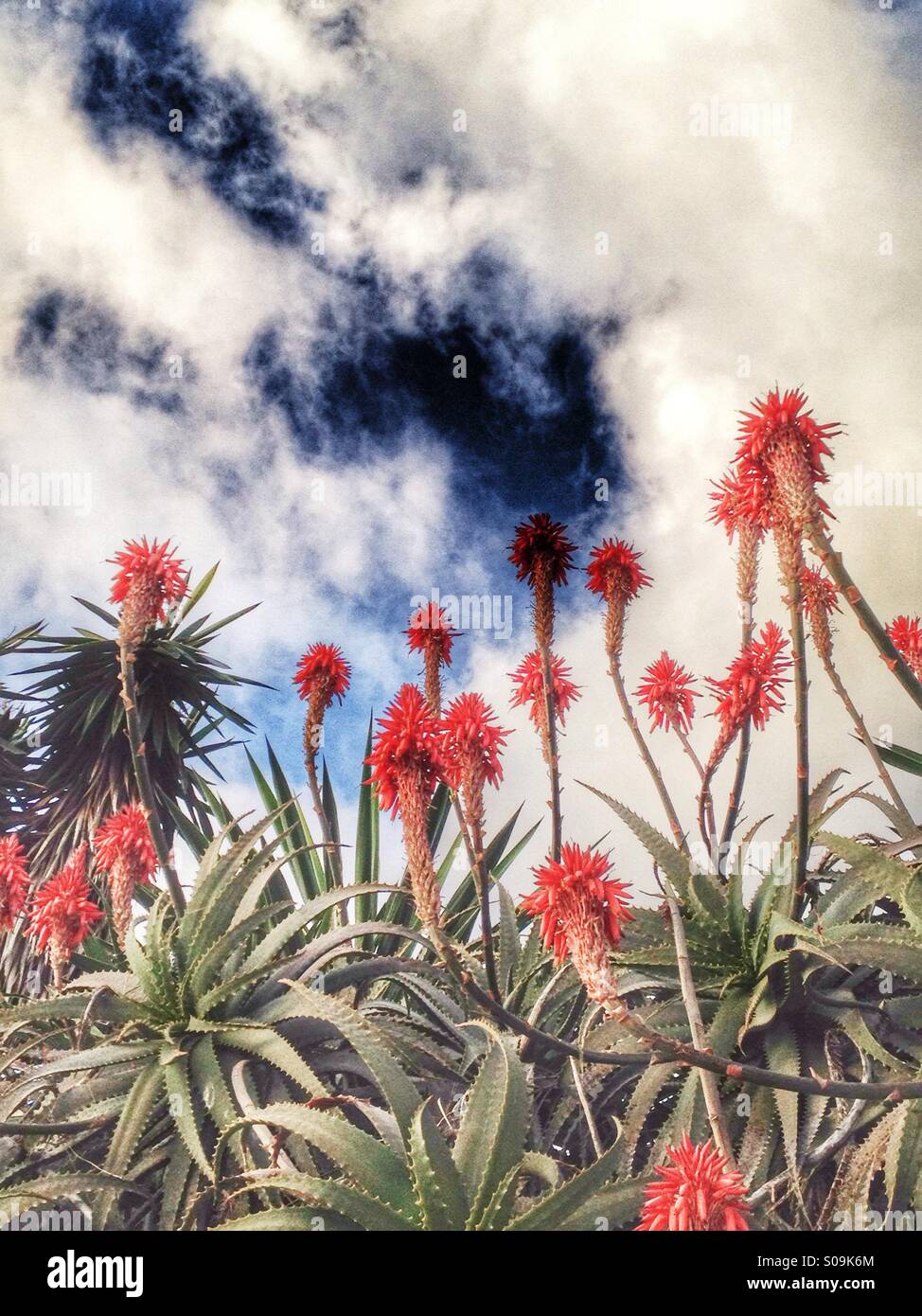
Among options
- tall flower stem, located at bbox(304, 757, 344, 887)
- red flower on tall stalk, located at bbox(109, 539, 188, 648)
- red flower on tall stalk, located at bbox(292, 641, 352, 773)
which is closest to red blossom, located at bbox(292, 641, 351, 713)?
red flower on tall stalk, located at bbox(292, 641, 352, 773)

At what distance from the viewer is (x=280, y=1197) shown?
65.7 inches

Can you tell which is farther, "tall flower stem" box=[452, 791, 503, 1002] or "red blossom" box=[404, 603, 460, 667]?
"red blossom" box=[404, 603, 460, 667]

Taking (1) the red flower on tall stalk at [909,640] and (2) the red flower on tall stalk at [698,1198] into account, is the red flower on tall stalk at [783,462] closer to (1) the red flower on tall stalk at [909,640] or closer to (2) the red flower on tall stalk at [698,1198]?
(1) the red flower on tall stalk at [909,640]

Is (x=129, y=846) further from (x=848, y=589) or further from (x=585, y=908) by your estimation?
(x=848, y=589)

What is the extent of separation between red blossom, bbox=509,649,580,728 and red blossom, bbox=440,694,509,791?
453 millimetres

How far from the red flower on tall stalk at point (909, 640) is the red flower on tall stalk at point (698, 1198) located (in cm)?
134

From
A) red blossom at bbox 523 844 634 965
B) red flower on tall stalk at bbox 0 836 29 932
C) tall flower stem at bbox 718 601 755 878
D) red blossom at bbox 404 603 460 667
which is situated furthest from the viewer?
red flower on tall stalk at bbox 0 836 29 932

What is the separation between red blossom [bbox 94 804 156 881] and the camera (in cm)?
245

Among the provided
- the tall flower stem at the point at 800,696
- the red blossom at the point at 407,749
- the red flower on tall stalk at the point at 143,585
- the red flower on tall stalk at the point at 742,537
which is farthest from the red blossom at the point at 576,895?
the red flower on tall stalk at the point at 143,585

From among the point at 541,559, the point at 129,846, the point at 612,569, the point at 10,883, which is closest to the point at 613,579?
the point at 612,569

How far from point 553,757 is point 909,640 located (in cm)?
91

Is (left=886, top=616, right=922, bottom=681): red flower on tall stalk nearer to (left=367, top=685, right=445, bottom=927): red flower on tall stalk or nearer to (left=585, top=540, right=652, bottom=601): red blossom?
(left=585, top=540, right=652, bottom=601): red blossom

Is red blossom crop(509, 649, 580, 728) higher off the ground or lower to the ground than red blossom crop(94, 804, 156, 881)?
higher
